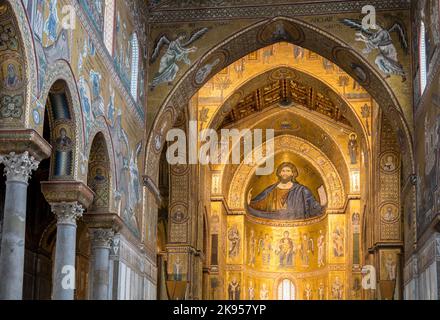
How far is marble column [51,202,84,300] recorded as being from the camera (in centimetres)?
1666

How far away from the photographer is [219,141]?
36281mm

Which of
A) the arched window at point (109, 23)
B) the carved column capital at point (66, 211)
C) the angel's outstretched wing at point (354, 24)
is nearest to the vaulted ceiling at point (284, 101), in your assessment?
the angel's outstretched wing at point (354, 24)

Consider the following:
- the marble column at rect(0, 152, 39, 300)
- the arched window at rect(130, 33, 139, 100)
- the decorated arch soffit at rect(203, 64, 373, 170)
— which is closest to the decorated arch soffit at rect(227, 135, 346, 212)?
the decorated arch soffit at rect(203, 64, 373, 170)

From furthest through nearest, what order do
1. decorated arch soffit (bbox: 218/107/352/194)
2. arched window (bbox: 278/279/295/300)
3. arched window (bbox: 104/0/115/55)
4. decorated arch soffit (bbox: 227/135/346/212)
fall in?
arched window (bbox: 278/279/295/300)
decorated arch soffit (bbox: 227/135/346/212)
decorated arch soffit (bbox: 218/107/352/194)
arched window (bbox: 104/0/115/55)

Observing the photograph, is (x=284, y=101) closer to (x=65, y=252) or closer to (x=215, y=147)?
(x=215, y=147)

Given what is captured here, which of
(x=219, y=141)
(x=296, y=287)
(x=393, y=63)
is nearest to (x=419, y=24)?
(x=393, y=63)

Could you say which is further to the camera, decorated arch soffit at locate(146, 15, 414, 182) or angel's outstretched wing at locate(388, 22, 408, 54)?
angel's outstretched wing at locate(388, 22, 408, 54)

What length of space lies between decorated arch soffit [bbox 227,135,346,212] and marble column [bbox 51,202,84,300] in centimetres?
2181

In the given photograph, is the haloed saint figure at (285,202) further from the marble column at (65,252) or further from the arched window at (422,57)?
the marble column at (65,252)

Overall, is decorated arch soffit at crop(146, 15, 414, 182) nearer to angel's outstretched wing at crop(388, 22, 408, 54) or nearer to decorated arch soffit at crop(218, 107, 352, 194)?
angel's outstretched wing at crop(388, 22, 408, 54)

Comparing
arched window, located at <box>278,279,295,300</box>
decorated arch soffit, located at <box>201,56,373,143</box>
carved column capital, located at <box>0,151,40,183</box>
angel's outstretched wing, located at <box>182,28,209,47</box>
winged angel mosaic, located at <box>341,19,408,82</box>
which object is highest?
decorated arch soffit, located at <box>201,56,373,143</box>

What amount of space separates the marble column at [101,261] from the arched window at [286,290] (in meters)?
22.8

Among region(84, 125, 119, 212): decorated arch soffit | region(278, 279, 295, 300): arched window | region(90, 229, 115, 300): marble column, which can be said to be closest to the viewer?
region(84, 125, 119, 212): decorated arch soffit

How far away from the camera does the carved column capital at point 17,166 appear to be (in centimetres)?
1448
